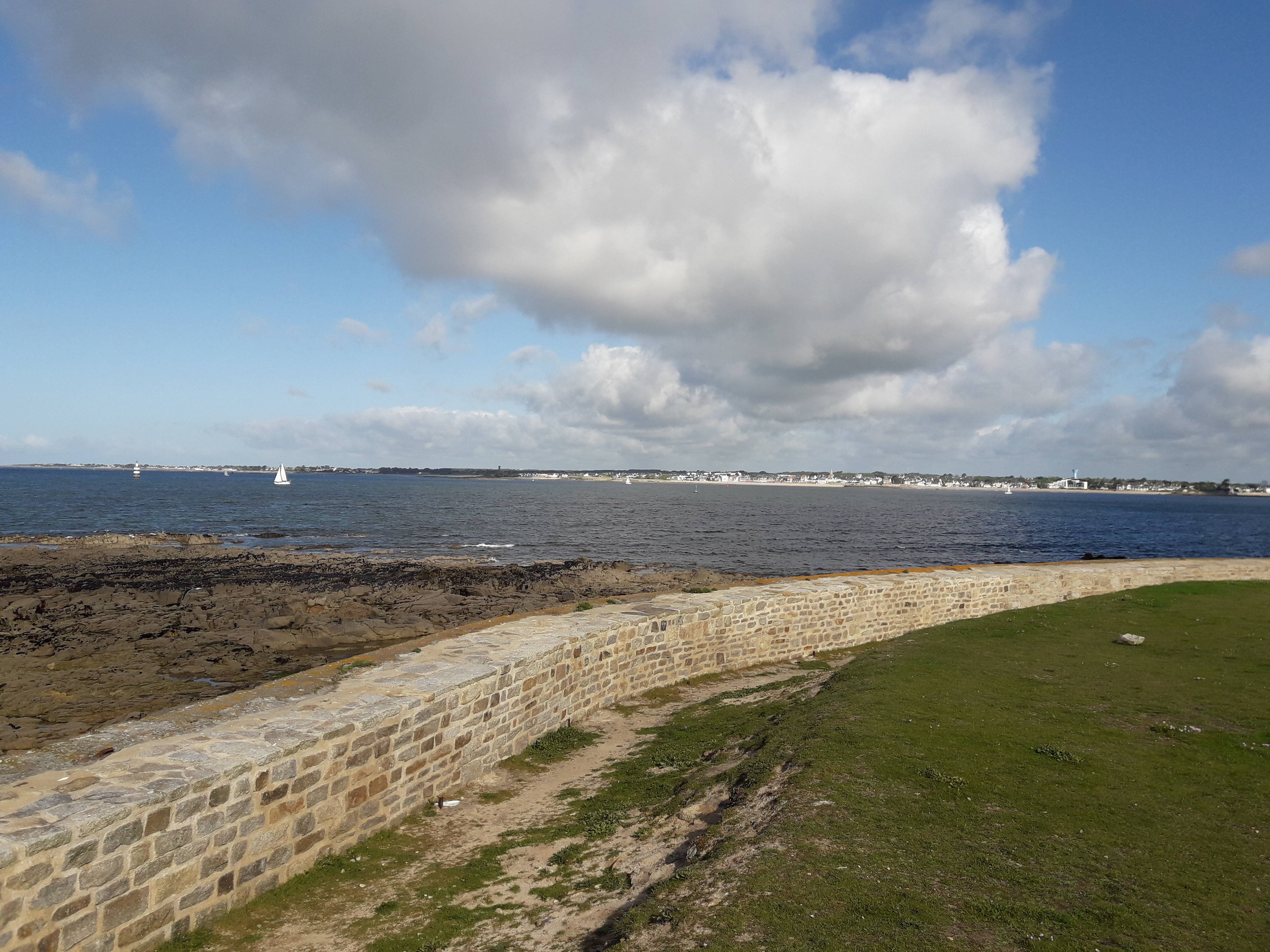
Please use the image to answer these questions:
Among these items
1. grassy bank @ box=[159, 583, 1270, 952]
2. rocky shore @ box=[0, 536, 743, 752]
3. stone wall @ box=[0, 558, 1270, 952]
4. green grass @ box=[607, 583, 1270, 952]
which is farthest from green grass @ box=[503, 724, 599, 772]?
rocky shore @ box=[0, 536, 743, 752]

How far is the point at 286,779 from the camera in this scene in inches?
240

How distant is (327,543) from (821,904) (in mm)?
43470

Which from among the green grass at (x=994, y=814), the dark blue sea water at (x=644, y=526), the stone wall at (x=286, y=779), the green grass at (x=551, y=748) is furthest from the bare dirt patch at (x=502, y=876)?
the dark blue sea water at (x=644, y=526)

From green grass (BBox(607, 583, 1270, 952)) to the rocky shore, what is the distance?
660 cm

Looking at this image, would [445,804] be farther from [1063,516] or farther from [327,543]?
[1063,516]

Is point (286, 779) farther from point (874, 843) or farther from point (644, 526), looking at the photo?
point (644, 526)

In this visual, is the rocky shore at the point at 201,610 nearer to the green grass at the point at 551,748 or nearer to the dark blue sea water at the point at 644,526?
the green grass at the point at 551,748

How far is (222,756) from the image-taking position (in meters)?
5.87

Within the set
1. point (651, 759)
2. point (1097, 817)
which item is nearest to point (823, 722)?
point (651, 759)

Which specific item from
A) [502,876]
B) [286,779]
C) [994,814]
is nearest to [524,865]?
[502,876]

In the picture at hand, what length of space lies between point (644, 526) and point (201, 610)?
45786mm

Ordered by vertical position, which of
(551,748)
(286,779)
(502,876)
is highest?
(286,779)

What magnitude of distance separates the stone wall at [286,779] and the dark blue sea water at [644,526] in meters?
24.9

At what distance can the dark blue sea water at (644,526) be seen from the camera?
43656 mm
